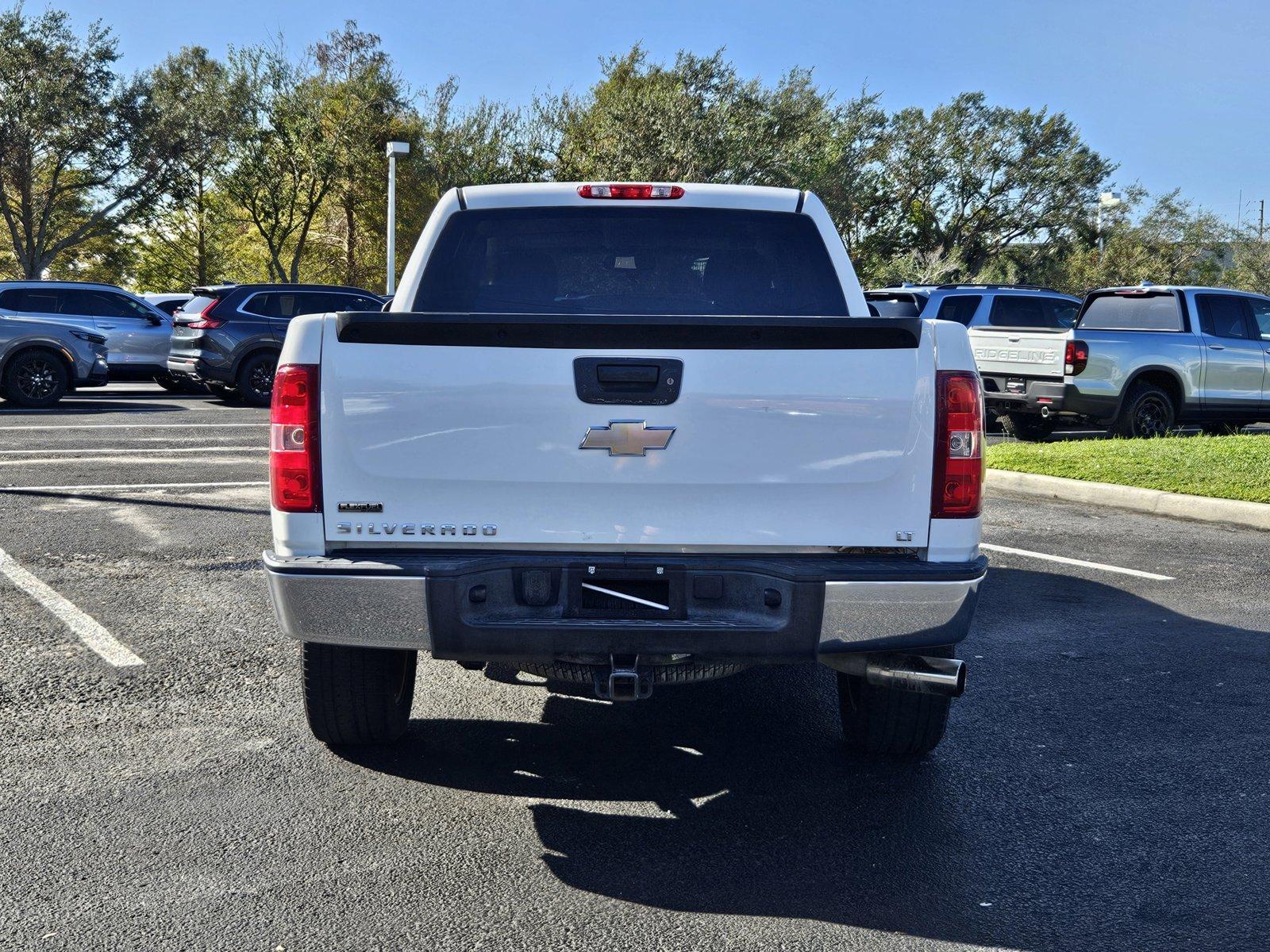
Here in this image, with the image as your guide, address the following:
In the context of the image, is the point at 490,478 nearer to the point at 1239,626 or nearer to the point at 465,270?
the point at 465,270

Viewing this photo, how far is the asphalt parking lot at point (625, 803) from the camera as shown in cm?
328

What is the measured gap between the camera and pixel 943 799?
13.7 feet

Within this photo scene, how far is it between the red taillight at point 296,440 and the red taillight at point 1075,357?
39.0ft

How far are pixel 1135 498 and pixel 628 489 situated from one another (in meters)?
8.19

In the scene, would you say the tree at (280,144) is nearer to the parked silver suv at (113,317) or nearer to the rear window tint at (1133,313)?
the parked silver suv at (113,317)

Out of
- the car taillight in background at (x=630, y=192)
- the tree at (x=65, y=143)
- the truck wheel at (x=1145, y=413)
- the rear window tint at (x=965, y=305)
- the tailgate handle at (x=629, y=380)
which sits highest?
the tree at (x=65, y=143)

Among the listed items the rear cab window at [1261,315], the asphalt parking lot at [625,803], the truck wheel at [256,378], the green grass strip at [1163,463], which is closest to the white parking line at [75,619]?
the asphalt parking lot at [625,803]

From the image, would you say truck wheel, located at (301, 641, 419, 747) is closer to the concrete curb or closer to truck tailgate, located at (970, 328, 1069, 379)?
the concrete curb

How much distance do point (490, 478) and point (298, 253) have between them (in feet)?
142

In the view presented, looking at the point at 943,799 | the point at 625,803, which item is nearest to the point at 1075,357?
the point at 943,799

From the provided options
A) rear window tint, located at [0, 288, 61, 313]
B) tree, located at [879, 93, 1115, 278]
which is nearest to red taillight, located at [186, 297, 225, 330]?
rear window tint, located at [0, 288, 61, 313]

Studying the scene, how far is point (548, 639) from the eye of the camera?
365cm

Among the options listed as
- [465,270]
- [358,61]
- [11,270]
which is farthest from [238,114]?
[465,270]

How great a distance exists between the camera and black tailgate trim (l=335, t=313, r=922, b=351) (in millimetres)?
3627
